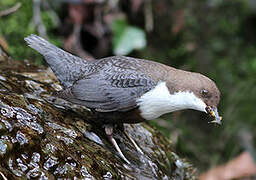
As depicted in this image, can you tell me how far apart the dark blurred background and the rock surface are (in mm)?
2046

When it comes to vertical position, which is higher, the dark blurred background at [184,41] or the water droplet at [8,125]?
the water droplet at [8,125]

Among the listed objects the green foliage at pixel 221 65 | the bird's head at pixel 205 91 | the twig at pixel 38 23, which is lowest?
the green foliage at pixel 221 65

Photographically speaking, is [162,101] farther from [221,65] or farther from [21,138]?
[221,65]

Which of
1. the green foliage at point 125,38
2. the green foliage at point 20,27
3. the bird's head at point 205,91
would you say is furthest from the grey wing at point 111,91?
the green foliage at point 125,38

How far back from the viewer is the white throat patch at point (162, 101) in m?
3.17

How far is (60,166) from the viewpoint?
2492 mm

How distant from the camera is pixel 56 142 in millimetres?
2641

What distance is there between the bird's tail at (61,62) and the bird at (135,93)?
112mm

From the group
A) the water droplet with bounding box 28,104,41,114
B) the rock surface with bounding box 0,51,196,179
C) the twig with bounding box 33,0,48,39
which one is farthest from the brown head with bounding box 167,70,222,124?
the twig with bounding box 33,0,48,39

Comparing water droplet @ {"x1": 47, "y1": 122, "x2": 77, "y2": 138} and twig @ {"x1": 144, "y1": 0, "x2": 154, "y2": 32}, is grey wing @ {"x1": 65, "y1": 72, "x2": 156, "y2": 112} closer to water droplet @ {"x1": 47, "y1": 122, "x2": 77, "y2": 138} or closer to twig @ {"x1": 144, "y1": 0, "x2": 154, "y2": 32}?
water droplet @ {"x1": 47, "y1": 122, "x2": 77, "y2": 138}

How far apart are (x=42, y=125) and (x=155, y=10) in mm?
4500

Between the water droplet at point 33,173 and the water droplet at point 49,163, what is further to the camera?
the water droplet at point 49,163

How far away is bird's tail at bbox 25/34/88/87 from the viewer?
3.39 metres

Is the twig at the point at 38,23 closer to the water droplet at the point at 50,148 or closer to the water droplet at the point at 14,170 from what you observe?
the water droplet at the point at 50,148
